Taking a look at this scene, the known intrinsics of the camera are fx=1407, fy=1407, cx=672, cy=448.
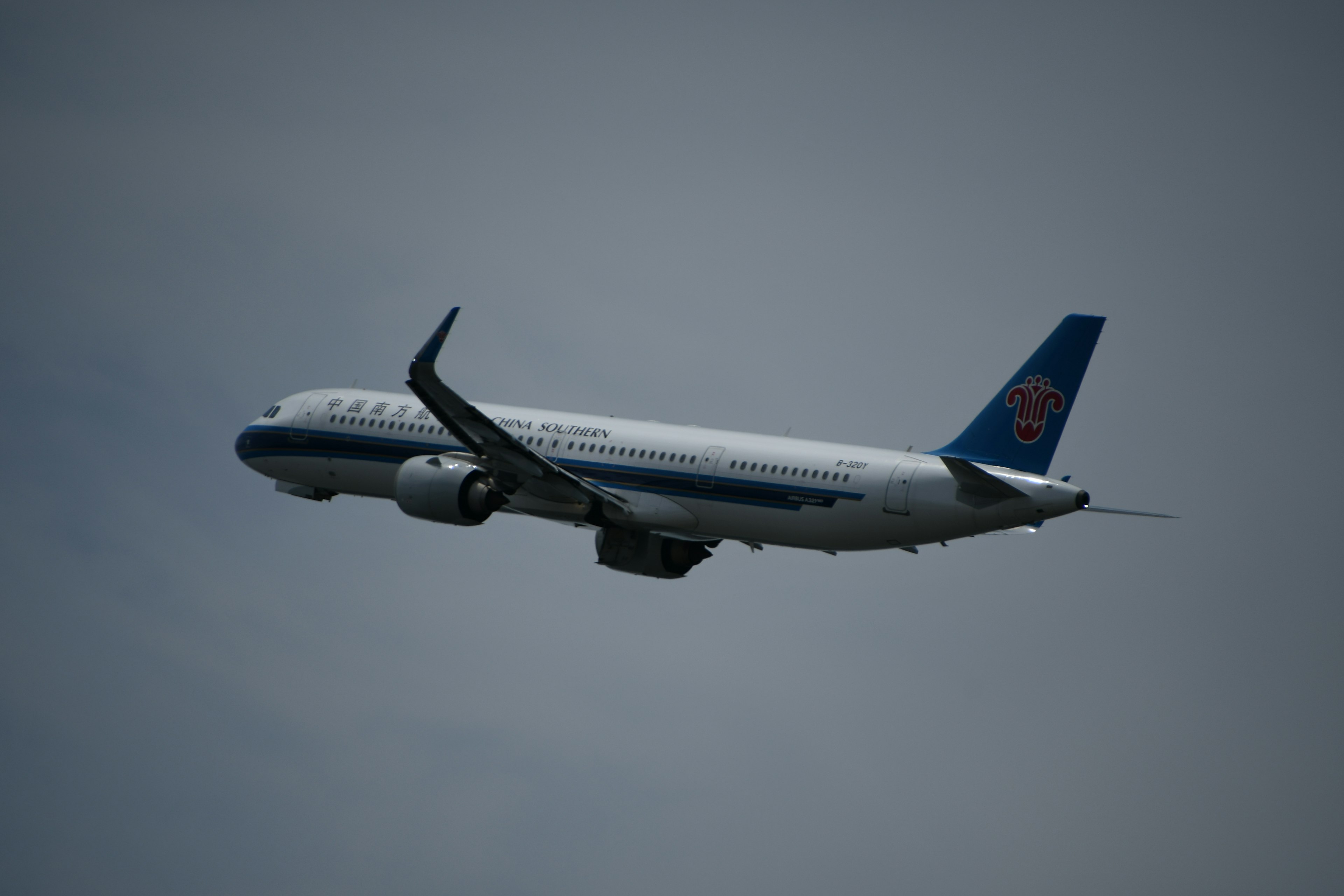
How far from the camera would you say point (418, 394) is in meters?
33.8

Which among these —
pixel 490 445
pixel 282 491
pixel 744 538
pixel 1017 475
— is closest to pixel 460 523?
pixel 490 445

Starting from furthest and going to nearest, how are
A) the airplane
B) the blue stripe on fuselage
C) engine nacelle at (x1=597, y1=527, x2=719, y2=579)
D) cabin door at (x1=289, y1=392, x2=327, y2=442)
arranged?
1. cabin door at (x1=289, y1=392, x2=327, y2=442)
2. engine nacelle at (x1=597, y1=527, x2=719, y2=579)
3. the blue stripe on fuselage
4. the airplane

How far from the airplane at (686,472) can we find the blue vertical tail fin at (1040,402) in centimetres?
3

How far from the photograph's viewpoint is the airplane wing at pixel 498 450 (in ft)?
110

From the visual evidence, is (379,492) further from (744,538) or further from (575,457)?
(744,538)

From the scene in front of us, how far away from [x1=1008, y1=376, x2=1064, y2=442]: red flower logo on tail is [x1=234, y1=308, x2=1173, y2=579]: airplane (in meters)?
0.03

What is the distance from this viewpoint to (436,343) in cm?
3334

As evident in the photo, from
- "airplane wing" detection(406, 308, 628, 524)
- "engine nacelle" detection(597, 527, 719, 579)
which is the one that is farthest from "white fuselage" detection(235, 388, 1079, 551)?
"engine nacelle" detection(597, 527, 719, 579)

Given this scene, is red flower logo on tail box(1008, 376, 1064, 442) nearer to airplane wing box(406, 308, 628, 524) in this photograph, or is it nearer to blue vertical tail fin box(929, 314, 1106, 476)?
blue vertical tail fin box(929, 314, 1106, 476)

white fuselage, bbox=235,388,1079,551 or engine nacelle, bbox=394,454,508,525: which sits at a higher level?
white fuselage, bbox=235,388,1079,551

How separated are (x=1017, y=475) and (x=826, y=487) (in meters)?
4.74

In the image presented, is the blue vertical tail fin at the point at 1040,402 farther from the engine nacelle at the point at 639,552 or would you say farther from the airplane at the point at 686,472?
the engine nacelle at the point at 639,552

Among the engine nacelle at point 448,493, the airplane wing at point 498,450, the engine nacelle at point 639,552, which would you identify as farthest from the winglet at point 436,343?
the engine nacelle at point 639,552

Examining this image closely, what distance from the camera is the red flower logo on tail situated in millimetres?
34656
